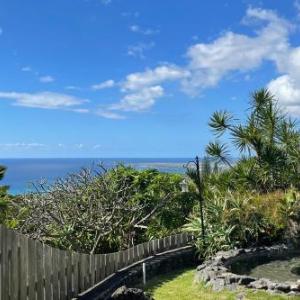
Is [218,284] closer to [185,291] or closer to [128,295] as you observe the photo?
[185,291]

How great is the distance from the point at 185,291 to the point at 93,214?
12.4 feet

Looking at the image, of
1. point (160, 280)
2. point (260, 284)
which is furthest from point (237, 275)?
point (160, 280)

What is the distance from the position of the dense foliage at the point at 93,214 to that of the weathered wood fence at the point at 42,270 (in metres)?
2.77

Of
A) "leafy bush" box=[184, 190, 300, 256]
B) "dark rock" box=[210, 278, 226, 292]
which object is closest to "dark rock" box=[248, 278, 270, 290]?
"dark rock" box=[210, 278, 226, 292]

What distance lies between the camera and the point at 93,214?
1338cm

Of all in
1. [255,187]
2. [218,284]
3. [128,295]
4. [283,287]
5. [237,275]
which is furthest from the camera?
[255,187]

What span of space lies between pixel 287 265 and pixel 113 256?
4.51 meters

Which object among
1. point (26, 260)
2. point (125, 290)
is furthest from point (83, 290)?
point (26, 260)

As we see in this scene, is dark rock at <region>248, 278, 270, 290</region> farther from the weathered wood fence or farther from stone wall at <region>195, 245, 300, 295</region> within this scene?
the weathered wood fence

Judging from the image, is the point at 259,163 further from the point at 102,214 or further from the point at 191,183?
the point at 102,214

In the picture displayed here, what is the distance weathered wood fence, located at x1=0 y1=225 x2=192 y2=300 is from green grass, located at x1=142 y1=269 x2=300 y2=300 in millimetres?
1142

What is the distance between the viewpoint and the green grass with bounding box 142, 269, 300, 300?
9.27 meters

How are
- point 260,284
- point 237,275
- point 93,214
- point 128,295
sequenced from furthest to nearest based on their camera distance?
point 93,214, point 237,275, point 260,284, point 128,295

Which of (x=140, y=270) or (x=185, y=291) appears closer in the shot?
(x=185, y=291)
